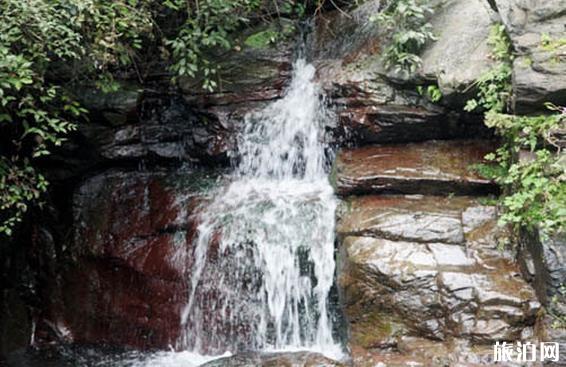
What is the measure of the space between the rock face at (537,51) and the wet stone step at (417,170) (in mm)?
1058

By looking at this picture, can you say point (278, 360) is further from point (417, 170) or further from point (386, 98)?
point (386, 98)

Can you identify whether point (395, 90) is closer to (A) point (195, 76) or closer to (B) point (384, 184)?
(B) point (384, 184)

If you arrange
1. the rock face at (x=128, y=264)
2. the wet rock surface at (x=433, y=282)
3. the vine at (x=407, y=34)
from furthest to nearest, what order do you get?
the vine at (x=407, y=34), the rock face at (x=128, y=264), the wet rock surface at (x=433, y=282)

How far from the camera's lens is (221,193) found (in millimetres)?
6602

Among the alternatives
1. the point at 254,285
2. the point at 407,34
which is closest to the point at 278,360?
the point at 254,285

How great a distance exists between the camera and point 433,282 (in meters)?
4.67

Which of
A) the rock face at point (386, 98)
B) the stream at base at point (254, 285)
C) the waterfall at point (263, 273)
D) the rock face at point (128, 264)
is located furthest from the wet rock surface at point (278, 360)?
the rock face at point (386, 98)

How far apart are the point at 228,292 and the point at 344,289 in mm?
1426

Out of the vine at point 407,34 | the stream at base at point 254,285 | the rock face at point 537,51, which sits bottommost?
the stream at base at point 254,285

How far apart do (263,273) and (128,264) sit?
1.77 meters

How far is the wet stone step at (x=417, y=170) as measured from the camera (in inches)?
220

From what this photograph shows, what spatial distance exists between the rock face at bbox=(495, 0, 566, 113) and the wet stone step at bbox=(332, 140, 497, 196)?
1058mm

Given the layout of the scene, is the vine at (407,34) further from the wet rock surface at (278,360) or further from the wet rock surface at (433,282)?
the wet rock surface at (278,360)

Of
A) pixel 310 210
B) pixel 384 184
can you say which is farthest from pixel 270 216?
pixel 384 184
